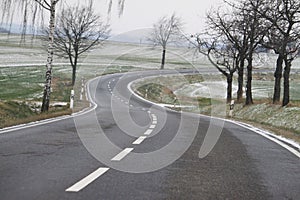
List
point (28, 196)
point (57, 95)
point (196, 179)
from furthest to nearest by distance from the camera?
1. point (57, 95)
2. point (196, 179)
3. point (28, 196)

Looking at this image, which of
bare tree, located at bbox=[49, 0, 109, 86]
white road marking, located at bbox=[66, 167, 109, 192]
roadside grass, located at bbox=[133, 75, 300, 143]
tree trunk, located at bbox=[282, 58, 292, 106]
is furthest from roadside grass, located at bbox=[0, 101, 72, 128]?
bare tree, located at bbox=[49, 0, 109, 86]

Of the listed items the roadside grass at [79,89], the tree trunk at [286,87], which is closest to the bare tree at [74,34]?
the roadside grass at [79,89]

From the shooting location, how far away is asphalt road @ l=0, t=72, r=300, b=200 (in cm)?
559

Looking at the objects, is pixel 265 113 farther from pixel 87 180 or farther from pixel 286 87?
pixel 87 180

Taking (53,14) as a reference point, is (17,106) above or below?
below

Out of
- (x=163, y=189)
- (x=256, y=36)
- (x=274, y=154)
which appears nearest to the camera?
(x=163, y=189)

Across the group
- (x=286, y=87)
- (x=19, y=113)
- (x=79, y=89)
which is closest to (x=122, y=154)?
(x=19, y=113)

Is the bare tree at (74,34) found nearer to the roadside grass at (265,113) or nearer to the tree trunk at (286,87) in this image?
the roadside grass at (265,113)

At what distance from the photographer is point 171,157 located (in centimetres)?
862

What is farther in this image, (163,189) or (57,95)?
(57,95)

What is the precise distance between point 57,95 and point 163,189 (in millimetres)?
38755

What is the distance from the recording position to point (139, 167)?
734cm

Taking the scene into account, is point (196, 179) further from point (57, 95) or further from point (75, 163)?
point (57, 95)

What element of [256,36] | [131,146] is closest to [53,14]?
[131,146]
